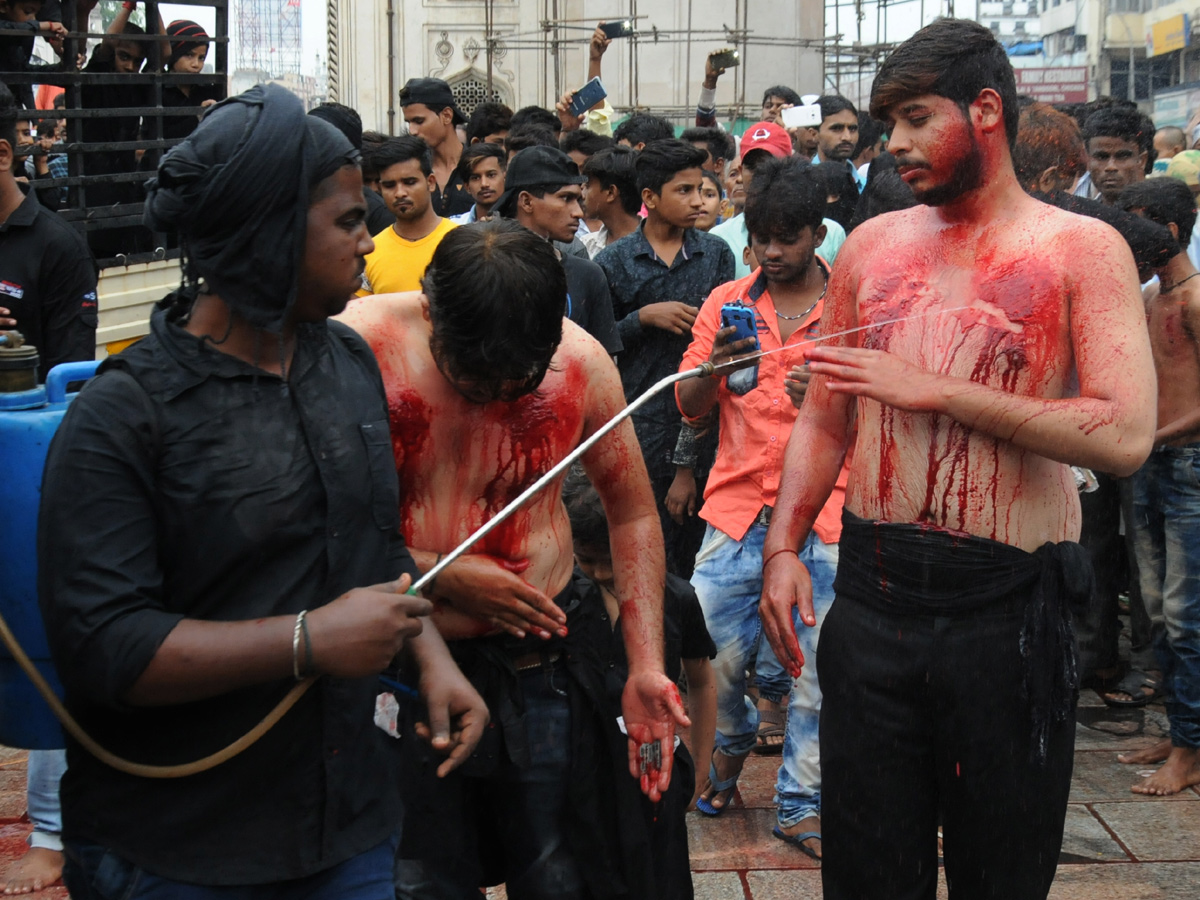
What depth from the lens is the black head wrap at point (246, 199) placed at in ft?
6.53

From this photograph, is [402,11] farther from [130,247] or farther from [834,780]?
[834,780]

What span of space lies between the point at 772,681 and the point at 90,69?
5.19 m

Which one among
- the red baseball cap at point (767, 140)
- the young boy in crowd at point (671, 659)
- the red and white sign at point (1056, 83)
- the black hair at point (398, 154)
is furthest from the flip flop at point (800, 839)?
the red and white sign at point (1056, 83)

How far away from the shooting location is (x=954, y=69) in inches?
110

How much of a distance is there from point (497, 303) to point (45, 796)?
233 centimetres

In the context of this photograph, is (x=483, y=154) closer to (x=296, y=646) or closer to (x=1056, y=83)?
(x=296, y=646)

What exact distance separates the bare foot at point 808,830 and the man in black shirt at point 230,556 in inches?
95.4

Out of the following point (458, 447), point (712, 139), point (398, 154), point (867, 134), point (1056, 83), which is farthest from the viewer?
→ point (1056, 83)

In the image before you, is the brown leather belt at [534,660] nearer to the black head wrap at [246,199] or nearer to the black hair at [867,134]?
the black head wrap at [246,199]

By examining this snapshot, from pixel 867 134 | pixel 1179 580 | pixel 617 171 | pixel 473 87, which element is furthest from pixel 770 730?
pixel 473 87

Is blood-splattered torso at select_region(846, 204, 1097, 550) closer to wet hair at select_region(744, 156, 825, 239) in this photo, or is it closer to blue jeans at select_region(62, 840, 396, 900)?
blue jeans at select_region(62, 840, 396, 900)

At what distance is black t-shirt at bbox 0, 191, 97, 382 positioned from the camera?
434 cm

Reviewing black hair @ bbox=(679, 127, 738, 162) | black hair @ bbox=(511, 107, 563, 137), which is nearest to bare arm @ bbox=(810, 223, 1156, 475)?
black hair @ bbox=(679, 127, 738, 162)

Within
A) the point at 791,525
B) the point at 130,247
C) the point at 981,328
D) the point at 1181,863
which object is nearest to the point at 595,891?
the point at 791,525
